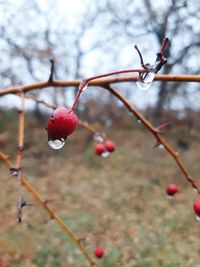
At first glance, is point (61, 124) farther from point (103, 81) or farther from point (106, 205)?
point (106, 205)

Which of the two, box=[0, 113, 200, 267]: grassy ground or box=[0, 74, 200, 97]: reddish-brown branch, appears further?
box=[0, 113, 200, 267]: grassy ground

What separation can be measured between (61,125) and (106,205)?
226 inches

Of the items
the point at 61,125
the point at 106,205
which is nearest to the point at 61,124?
the point at 61,125

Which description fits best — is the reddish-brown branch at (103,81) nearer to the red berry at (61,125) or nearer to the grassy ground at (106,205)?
the red berry at (61,125)

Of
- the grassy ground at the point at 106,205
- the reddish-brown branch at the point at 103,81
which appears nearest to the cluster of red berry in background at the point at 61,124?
the reddish-brown branch at the point at 103,81

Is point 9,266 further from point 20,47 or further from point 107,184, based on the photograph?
point 20,47

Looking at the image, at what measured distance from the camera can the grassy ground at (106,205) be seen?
404 centimetres

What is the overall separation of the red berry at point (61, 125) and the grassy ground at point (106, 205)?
602mm

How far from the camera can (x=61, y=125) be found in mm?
615

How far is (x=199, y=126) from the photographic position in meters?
10.1

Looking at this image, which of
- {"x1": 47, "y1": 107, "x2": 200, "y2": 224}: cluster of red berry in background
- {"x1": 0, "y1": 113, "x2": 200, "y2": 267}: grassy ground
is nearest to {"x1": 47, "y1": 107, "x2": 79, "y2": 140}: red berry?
{"x1": 47, "y1": 107, "x2": 200, "y2": 224}: cluster of red berry in background

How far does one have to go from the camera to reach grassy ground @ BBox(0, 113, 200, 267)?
159 inches

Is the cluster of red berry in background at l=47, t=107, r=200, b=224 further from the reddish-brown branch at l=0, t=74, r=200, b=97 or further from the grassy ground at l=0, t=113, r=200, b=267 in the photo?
the grassy ground at l=0, t=113, r=200, b=267

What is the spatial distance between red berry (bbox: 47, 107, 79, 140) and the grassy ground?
1.97 ft
